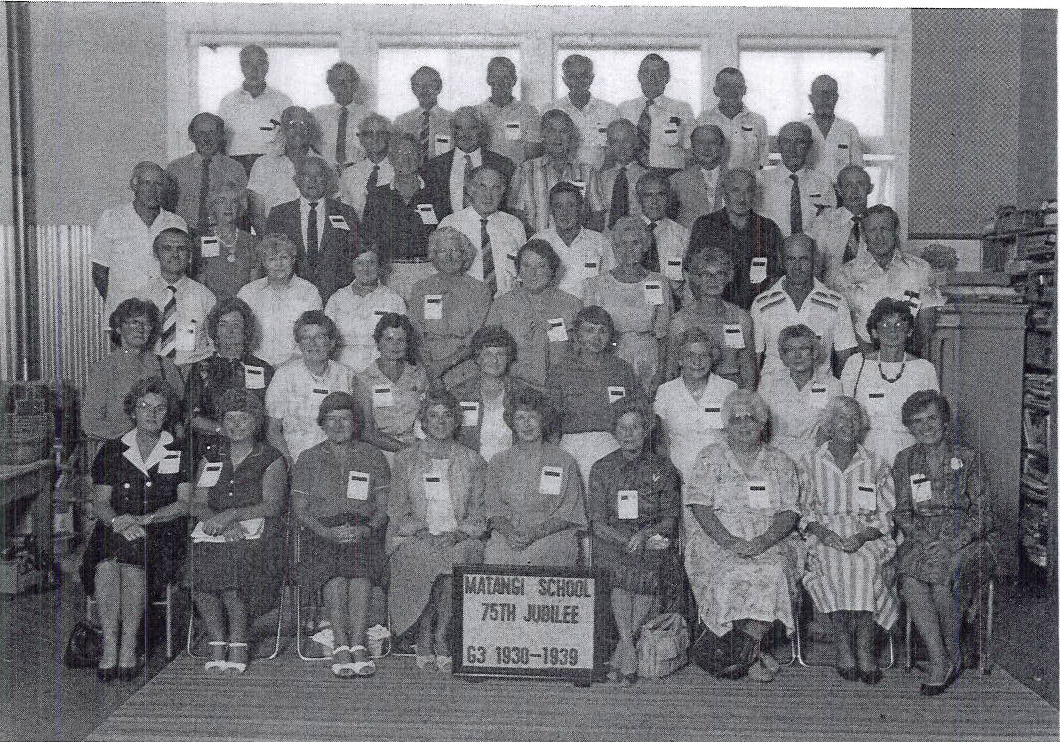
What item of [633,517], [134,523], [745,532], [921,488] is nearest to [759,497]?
[745,532]

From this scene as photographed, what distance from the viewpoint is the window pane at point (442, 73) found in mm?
5020

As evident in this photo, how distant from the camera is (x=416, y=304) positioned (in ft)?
15.5

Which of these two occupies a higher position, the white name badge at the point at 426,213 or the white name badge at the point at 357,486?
the white name badge at the point at 426,213

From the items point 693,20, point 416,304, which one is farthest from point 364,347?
point 693,20

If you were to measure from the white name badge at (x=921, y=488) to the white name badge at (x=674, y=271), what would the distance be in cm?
147

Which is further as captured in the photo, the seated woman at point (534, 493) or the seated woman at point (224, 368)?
the seated woman at point (224, 368)

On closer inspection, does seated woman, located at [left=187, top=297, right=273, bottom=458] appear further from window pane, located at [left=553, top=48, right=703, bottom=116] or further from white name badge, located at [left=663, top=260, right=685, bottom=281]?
window pane, located at [left=553, top=48, right=703, bottom=116]

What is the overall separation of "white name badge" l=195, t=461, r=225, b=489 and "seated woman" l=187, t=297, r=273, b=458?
250mm

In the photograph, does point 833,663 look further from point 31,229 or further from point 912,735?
point 31,229

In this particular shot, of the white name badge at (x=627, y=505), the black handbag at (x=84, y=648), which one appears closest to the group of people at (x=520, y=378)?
the white name badge at (x=627, y=505)

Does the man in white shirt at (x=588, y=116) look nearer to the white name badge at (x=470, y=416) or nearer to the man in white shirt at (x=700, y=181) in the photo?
the man in white shirt at (x=700, y=181)

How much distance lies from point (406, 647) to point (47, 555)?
1918 mm

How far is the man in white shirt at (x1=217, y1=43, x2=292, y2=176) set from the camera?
204 inches

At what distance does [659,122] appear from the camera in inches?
210
